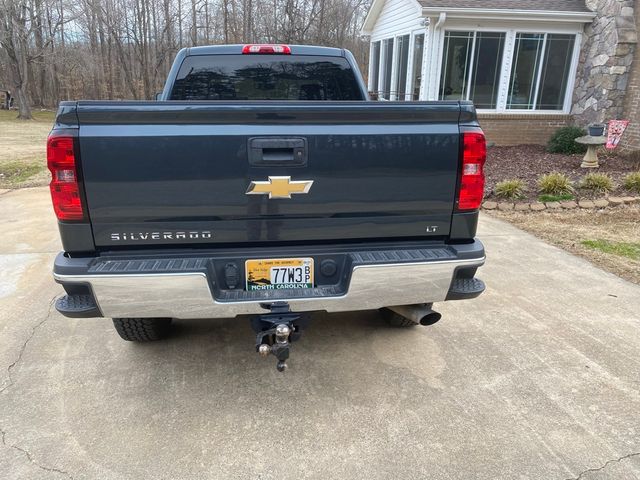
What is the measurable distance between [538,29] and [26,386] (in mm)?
12557

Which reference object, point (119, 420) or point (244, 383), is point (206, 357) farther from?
point (119, 420)

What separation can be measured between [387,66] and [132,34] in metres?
15.4

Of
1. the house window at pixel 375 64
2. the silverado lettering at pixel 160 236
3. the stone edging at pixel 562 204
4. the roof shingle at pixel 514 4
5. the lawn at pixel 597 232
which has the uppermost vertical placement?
the roof shingle at pixel 514 4

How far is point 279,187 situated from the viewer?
2428mm

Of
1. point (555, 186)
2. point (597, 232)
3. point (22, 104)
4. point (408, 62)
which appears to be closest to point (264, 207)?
point (597, 232)

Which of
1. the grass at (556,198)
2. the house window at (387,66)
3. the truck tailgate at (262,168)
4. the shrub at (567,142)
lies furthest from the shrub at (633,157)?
the truck tailgate at (262,168)

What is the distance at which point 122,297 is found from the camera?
2.39m

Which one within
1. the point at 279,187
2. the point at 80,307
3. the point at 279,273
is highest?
the point at 279,187

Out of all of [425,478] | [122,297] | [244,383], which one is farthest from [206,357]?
[425,478]

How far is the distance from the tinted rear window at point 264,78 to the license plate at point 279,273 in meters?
2.12

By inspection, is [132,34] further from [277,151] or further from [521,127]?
[277,151]

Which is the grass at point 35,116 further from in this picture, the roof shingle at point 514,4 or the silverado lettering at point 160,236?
the silverado lettering at point 160,236

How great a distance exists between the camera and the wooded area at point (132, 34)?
73.4 feet

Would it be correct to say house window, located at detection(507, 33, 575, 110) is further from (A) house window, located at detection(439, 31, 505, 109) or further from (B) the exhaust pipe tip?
(B) the exhaust pipe tip
